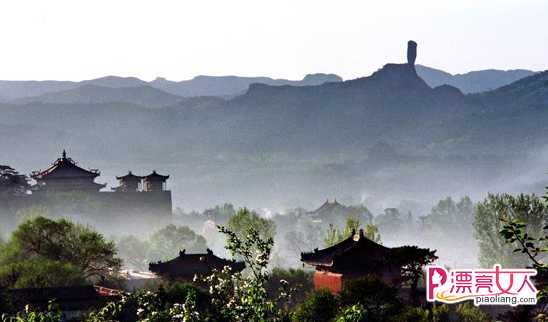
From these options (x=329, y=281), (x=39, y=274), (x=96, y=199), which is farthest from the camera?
(x=96, y=199)

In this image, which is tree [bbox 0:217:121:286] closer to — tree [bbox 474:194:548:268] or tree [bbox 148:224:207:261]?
tree [bbox 474:194:548:268]

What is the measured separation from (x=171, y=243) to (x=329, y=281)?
258ft

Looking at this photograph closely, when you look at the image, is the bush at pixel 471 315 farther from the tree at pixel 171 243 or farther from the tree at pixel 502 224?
the tree at pixel 171 243

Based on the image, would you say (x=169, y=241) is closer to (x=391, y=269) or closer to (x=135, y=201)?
(x=135, y=201)

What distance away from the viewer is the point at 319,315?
191 ft

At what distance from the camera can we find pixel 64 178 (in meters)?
160

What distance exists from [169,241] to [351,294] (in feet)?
322

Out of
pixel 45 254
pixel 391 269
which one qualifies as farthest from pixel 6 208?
pixel 391 269

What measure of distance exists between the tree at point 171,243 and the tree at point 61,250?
210ft

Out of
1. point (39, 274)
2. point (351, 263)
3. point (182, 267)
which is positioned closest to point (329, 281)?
point (351, 263)

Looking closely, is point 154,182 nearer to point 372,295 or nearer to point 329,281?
point 329,281

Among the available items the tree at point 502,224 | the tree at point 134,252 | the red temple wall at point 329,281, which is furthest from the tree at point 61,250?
the tree at point 134,252

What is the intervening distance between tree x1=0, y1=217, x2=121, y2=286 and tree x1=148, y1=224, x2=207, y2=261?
2521 inches

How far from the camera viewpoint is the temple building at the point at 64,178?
158 m
